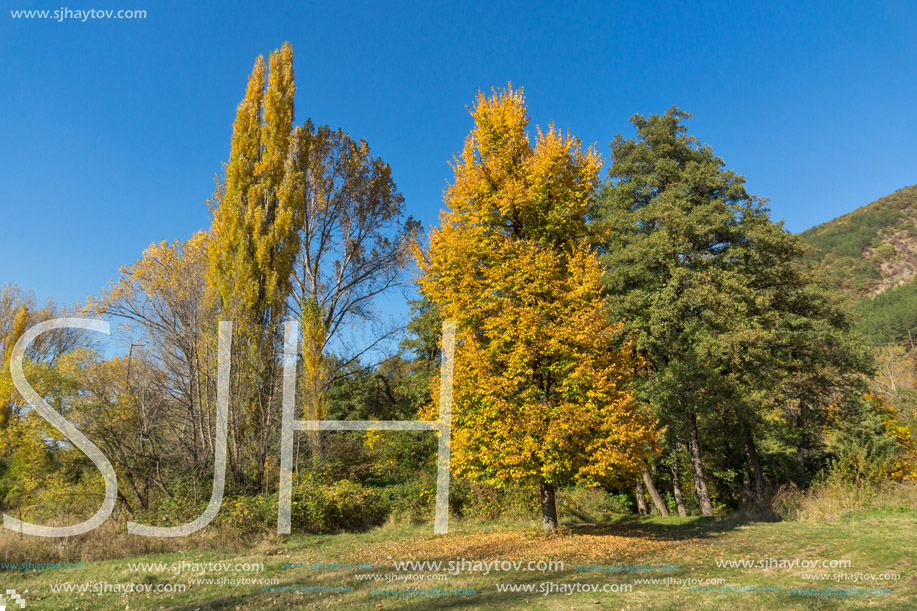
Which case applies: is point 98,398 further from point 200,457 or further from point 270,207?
point 270,207

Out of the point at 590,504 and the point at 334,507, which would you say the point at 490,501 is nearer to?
the point at 590,504

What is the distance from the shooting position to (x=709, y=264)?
1549 cm

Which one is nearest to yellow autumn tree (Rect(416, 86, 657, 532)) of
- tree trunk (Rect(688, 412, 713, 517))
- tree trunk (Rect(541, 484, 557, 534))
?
tree trunk (Rect(541, 484, 557, 534))

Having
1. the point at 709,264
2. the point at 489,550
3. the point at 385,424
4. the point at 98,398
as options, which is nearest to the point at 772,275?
the point at 709,264

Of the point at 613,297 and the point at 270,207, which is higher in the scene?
the point at 270,207

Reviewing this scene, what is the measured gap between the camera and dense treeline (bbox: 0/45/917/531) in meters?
9.16

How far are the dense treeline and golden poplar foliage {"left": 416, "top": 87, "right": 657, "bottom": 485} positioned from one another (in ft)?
0.19

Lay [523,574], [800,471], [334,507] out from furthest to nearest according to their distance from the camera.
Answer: [800,471], [334,507], [523,574]

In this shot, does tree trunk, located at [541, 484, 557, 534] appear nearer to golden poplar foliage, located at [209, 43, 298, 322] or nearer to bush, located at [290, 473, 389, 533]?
bush, located at [290, 473, 389, 533]

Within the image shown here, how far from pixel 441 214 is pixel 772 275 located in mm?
13287

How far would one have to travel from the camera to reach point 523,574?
640 centimetres

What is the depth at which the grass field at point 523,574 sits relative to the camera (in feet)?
16.7

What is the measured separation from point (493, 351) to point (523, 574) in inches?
156

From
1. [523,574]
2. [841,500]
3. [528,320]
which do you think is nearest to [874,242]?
[841,500]
